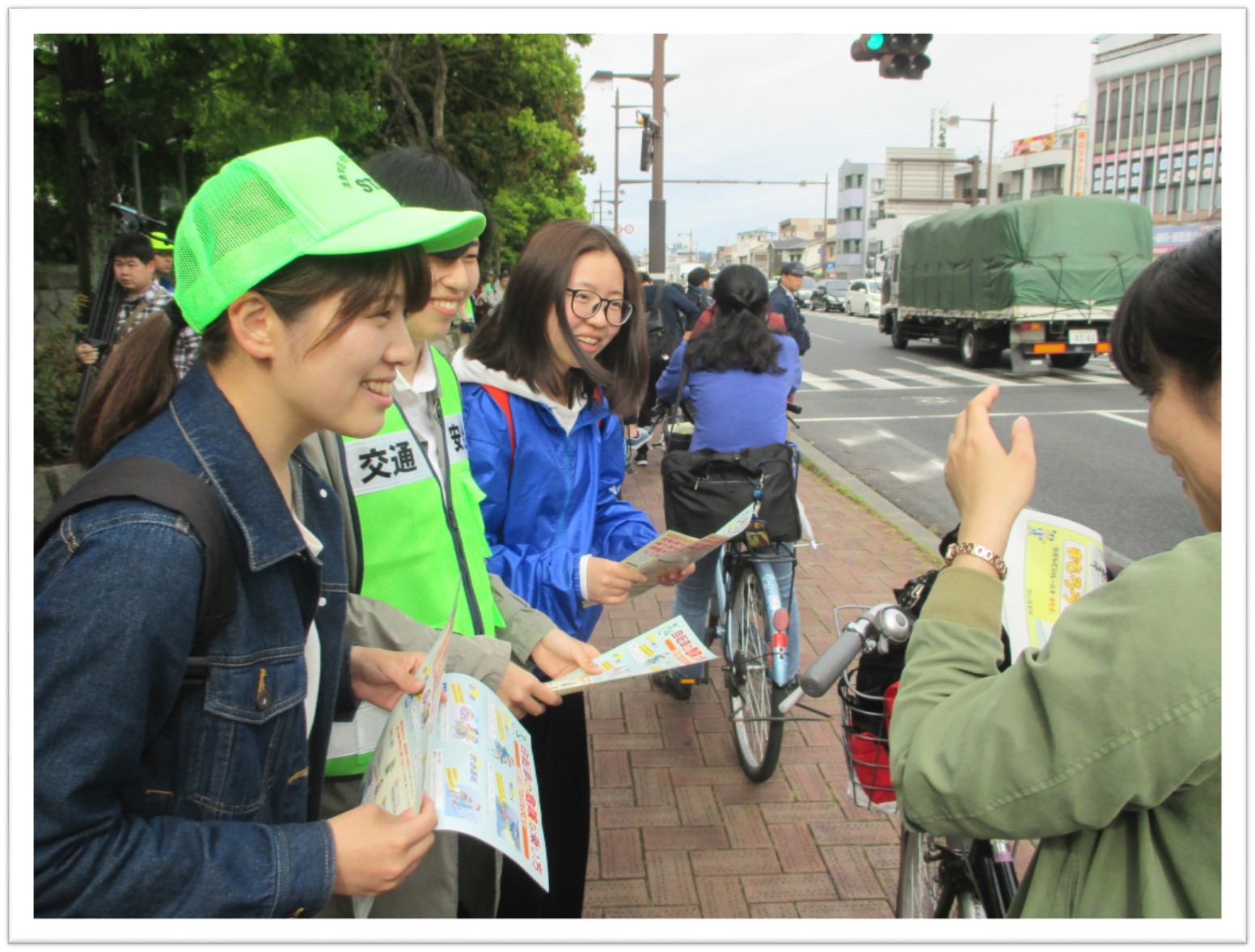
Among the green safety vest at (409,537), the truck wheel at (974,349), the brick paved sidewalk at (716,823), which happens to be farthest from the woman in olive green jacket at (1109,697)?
the truck wheel at (974,349)

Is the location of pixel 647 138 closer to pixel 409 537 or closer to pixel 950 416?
pixel 950 416

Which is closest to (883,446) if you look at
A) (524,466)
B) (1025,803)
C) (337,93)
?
(337,93)

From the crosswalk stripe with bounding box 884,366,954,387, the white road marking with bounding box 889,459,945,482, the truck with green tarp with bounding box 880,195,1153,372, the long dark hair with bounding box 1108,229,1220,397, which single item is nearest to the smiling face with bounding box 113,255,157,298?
the long dark hair with bounding box 1108,229,1220,397

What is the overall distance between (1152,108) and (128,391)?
52641mm

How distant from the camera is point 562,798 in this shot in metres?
2.31

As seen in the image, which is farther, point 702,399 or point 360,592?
point 702,399

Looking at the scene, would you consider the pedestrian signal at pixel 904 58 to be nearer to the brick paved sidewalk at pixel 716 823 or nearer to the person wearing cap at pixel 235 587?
the brick paved sidewalk at pixel 716 823

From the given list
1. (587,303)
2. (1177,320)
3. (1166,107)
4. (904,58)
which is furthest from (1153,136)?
(1177,320)

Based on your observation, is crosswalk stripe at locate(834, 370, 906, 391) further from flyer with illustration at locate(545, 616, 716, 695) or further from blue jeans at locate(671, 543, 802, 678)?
flyer with illustration at locate(545, 616, 716, 695)

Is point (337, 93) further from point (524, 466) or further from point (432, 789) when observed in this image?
point (432, 789)

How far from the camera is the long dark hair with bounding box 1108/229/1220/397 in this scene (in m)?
1.11

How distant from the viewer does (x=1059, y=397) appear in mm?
13883

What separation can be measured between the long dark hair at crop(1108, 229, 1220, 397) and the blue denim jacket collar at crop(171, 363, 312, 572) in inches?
43.7

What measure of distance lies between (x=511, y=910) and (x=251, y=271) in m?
1.67
